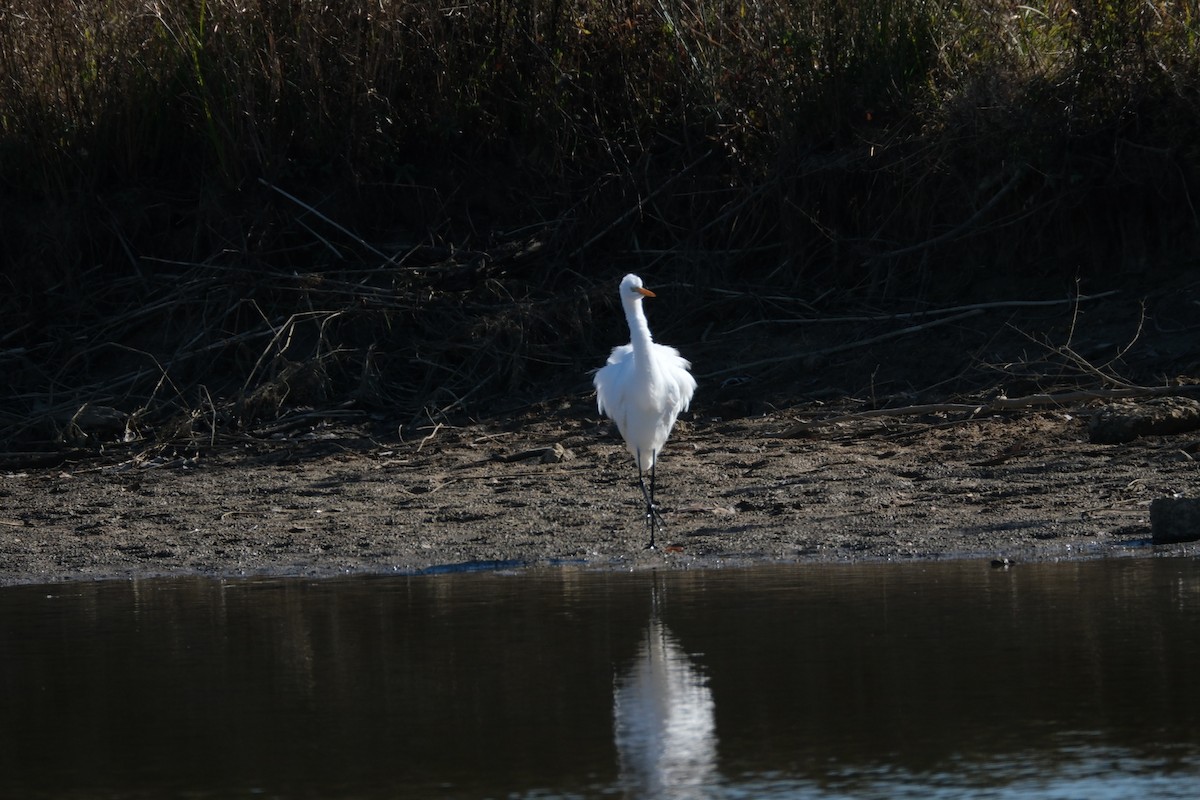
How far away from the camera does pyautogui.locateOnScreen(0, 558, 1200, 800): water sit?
3.86 m

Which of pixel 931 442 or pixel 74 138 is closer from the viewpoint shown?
pixel 931 442

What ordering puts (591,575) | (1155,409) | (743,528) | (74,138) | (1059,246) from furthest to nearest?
(74,138)
(1059,246)
(1155,409)
(743,528)
(591,575)

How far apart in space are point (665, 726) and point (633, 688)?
418 mm

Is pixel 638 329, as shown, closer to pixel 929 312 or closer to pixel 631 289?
pixel 631 289

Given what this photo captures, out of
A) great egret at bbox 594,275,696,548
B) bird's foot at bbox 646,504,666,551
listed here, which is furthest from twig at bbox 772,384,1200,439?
bird's foot at bbox 646,504,666,551

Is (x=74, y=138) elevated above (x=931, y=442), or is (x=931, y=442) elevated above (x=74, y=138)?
(x=74, y=138)

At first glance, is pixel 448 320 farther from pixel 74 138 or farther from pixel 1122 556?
pixel 1122 556

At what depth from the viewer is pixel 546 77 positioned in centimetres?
1219

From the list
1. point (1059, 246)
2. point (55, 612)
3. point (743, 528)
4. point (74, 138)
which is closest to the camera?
point (55, 612)

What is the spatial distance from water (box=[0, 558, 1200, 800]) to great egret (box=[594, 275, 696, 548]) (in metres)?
1.60

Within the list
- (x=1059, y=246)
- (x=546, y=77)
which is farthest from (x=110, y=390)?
(x=1059, y=246)

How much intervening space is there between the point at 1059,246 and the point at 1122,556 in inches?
181

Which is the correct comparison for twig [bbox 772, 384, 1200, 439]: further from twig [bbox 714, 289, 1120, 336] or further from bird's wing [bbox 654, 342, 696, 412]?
twig [bbox 714, 289, 1120, 336]

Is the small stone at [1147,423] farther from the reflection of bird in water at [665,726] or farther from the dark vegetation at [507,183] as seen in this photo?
the reflection of bird in water at [665,726]
